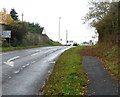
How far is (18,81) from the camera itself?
11055 mm

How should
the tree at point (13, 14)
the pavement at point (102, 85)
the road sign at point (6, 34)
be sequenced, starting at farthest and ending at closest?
the tree at point (13, 14) → the road sign at point (6, 34) → the pavement at point (102, 85)

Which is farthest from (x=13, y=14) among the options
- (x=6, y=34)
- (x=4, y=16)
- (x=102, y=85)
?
(x=102, y=85)

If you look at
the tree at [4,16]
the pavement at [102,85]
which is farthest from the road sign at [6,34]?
the pavement at [102,85]

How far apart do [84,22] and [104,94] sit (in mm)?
29217

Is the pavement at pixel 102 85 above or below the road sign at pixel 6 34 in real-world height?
below

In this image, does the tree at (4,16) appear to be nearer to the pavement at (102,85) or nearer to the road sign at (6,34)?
the road sign at (6,34)

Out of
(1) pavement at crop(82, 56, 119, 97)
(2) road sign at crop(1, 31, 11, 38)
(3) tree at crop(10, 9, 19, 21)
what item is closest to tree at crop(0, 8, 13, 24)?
(3) tree at crop(10, 9, 19, 21)

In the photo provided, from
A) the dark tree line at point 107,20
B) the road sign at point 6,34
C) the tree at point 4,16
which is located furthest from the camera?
the tree at point 4,16

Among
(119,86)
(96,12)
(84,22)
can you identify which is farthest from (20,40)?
(119,86)

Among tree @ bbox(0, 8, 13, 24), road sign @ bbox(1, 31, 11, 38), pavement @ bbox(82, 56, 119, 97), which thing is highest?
tree @ bbox(0, 8, 13, 24)

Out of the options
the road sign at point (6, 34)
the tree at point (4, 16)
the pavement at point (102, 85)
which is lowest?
the pavement at point (102, 85)

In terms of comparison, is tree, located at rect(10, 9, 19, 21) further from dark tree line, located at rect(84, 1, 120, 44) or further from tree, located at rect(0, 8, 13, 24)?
dark tree line, located at rect(84, 1, 120, 44)

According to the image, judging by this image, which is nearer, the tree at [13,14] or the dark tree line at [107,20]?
the dark tree line at [107,20]

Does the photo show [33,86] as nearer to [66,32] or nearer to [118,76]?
[118,76]
